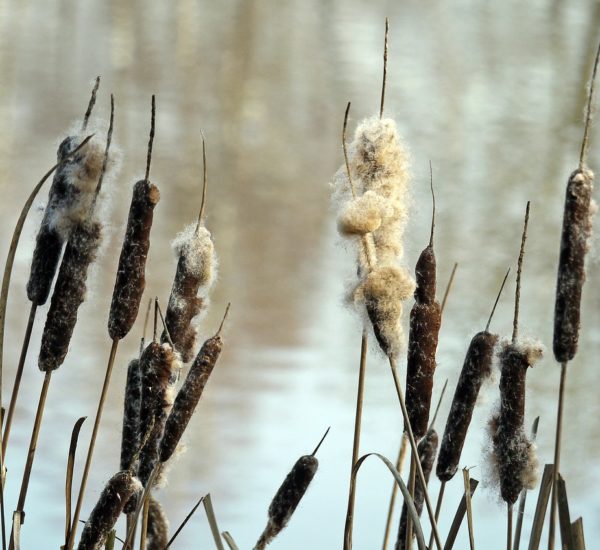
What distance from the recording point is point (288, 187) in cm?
634

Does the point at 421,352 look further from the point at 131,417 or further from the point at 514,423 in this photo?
the point at 131,417

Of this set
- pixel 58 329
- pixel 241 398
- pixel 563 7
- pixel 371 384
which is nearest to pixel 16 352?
pixel 241 398

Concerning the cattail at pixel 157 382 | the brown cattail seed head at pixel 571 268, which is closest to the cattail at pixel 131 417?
the cattail at pixel 157 382

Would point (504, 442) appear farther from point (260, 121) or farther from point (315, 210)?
point (260, 121)

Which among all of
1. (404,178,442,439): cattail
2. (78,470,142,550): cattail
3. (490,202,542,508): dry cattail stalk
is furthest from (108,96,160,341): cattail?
(490,202,542,508): dry cattail stalk

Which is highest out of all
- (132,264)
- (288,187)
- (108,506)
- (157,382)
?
(288,187)

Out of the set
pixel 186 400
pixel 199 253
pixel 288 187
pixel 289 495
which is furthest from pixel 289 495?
pixel 288 187

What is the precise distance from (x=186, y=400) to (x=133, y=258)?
0.46ft

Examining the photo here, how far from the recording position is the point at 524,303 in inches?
185

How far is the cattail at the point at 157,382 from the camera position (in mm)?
896

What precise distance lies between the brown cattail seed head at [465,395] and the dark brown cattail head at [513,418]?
0.02 metres

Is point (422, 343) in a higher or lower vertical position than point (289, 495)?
higher

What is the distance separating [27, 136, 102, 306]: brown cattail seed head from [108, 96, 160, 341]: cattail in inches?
2.0

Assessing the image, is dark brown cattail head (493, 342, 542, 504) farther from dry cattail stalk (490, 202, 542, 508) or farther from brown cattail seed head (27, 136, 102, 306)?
brown cattail seed head (27, 136, 102, 306)
